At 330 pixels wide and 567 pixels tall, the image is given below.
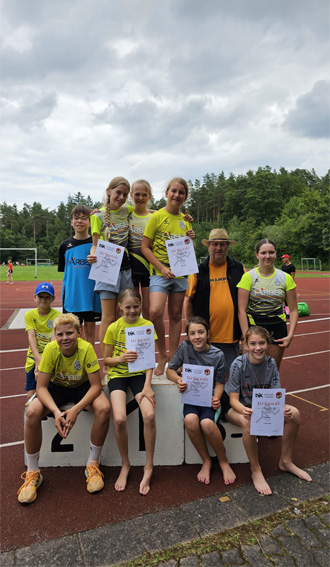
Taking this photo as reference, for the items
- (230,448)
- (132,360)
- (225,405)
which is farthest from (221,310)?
(230,448)

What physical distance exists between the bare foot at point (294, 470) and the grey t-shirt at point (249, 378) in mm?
628

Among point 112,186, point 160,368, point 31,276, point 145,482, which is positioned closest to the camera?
point 145,482

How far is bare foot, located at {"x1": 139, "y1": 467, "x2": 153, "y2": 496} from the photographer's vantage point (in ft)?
9.46

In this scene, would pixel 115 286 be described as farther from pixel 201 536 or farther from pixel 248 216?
pixel 248 216

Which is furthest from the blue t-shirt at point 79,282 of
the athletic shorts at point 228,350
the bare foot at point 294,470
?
the bare foot at point 294,470

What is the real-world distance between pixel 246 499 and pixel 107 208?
9.38 feet

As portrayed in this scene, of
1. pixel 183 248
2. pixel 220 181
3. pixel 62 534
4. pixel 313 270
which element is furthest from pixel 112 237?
pixel 220 181

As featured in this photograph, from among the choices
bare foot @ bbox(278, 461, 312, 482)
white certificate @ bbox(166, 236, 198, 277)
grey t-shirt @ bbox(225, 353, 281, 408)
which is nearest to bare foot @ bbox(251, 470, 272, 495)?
bare foot @ bbox(278, 461, 312, 482)

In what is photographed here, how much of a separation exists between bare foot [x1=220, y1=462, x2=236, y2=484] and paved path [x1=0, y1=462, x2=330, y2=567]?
0.19 m

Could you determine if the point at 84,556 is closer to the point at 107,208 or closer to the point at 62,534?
the point at 62,534

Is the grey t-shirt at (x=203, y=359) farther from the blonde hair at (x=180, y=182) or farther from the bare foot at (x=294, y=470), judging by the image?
the blonde hair at (x=180, y=182)

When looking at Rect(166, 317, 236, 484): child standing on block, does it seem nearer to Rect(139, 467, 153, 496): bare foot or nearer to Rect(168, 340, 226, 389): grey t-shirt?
Rect(168, 340, 226, 389): grey t-shirt

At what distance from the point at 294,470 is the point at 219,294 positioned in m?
1.69

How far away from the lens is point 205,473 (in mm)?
3102
